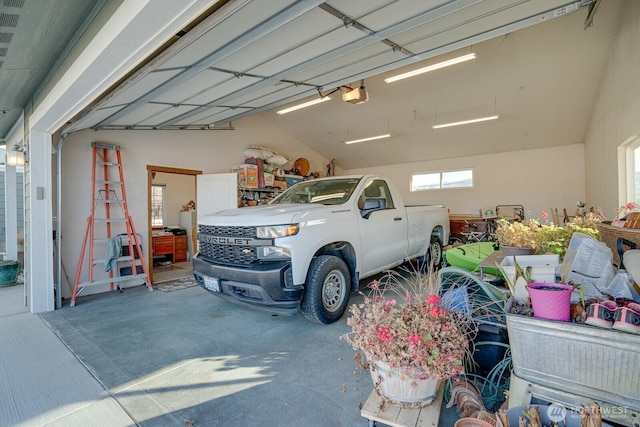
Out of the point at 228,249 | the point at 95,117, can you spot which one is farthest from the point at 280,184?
the point at 228,249

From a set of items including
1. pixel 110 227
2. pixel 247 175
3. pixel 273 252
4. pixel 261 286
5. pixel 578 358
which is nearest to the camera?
pixel 578 358

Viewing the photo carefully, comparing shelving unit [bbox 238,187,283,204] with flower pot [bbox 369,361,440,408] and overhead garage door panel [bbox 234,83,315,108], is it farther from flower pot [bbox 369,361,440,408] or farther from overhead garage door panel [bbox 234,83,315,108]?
flower pot [bbox 369,361,440,408]

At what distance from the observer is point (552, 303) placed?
1.20 metres

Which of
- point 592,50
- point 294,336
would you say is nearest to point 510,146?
point 592,50

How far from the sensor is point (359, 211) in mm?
3768

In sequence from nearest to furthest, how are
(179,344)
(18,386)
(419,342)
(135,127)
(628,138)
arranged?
(419,342) → (18,386) → (179,344) → (628,138) → (135,127)

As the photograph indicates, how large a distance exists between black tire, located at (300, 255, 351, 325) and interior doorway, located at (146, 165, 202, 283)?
163 inches

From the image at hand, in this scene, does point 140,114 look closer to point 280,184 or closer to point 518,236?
point 280,184

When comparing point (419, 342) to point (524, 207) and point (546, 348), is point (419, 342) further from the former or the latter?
point (524, 207)

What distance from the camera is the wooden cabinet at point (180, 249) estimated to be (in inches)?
319

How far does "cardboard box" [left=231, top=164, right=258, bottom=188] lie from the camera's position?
275 inches

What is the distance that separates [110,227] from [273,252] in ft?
13.0

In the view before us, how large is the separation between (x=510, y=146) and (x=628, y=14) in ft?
15.7

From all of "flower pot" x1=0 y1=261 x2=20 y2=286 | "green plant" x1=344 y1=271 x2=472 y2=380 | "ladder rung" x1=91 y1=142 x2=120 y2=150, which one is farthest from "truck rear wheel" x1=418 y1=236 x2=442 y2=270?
"flower pot" x1=0 y1=261 x2=20 y2=286
